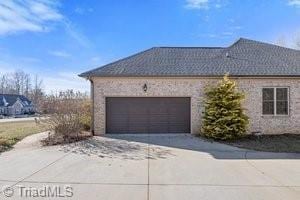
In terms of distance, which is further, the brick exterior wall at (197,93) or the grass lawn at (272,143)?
the brick exterior wall at (197,93)

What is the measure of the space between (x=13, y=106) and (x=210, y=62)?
6494 cm

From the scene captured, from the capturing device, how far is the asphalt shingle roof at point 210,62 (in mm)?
18016

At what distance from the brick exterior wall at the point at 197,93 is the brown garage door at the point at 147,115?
0.99 feet

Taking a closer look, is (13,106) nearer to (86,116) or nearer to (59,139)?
(86,116)

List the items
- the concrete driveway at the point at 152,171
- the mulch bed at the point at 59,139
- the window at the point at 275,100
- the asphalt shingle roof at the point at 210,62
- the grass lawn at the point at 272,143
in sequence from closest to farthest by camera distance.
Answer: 1. the concrete driveway at the point at 152,171
2. the grass lawn at the point at 272,143
3. the mulch bed at the point at 59,139
4. the asphalt shingle roof at the point at 210,62
5. the window at the point at 275,100

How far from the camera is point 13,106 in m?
74.7

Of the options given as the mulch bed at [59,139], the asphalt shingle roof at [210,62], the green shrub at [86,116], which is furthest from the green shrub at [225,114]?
the green shrub at [86,116]

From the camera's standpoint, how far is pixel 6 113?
72.4m

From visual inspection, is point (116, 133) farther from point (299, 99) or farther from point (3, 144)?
point (299, 99)

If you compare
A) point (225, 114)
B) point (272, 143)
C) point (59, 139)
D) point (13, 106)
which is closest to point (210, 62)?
point (225, 114)

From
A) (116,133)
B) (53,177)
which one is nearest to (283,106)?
(116,133)

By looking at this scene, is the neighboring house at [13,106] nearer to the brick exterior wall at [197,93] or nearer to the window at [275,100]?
the brick exterior wall at [197,93]

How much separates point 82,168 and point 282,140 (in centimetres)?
1072

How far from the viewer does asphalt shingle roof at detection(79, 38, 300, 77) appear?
1802 cm
